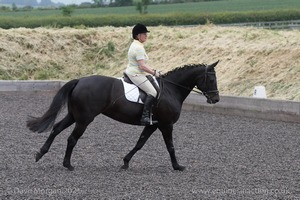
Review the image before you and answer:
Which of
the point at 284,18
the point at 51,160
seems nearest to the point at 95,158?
the point at 51,160

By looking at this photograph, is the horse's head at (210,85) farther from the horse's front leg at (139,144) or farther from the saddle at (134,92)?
the horse's front leg at (139,144)

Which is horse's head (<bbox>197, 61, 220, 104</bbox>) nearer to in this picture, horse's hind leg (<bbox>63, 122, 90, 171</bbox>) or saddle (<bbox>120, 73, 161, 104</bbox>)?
saddle (<bbox>120, 73, 161, 104</bbox>)

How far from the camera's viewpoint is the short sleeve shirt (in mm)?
11992

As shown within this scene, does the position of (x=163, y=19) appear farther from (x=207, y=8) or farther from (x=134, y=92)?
(x=134, y=92)

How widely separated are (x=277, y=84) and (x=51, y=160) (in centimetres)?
994

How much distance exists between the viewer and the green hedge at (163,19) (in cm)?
4906

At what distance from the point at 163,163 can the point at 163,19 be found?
40.5 m

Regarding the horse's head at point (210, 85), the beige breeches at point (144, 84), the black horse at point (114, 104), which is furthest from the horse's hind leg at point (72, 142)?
the horse's head at point (210, 85)

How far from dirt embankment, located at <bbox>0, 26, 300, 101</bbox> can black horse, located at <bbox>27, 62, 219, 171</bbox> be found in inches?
320

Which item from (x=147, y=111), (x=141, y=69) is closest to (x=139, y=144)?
(x=147, y=111)

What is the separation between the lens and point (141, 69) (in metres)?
12.1

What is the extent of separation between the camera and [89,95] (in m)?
11.9

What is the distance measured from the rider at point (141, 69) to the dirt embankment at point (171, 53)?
879 centimetres

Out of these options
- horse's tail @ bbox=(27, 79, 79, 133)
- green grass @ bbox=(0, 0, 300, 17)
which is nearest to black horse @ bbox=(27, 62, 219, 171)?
horse's tail @ bbox=(27, 79, 79, 133)
